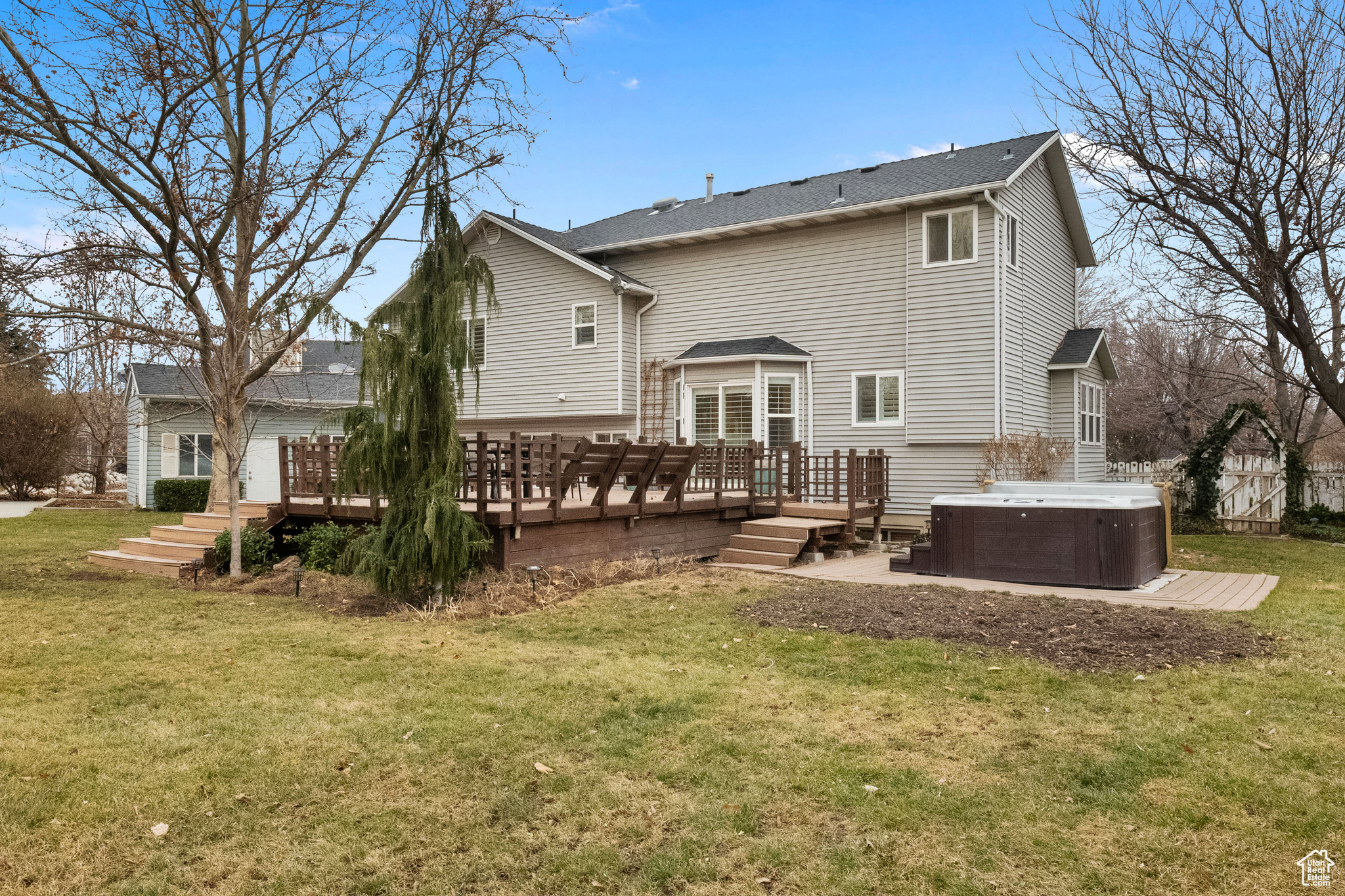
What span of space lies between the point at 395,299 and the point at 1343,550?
1415cm

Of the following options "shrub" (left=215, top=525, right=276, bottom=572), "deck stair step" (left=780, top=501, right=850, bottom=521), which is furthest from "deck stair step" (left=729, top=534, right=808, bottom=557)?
"shrub" (left=215, top=525, right=276, bottom=572)

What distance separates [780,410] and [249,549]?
904 cm

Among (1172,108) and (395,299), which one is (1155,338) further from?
(395,299)

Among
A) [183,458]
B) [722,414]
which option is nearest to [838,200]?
[722,414]

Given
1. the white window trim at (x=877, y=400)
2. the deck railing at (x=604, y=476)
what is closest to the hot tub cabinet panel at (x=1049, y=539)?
the deck railing at (x=604, y=476)

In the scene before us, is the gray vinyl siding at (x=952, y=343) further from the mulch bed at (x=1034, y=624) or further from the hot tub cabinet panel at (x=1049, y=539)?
the mulch bed at (x=1034, y=624)

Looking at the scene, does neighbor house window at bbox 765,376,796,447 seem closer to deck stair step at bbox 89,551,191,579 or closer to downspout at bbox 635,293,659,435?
downspout at bbox 635,293,659,435

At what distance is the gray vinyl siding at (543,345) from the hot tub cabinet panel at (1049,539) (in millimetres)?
8558

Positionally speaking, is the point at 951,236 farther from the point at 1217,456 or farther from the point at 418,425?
the point at 418,425

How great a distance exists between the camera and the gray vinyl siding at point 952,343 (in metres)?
14.0

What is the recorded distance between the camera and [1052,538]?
915 cm

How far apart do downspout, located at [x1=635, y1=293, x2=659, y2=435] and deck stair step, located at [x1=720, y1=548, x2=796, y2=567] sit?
6.27m

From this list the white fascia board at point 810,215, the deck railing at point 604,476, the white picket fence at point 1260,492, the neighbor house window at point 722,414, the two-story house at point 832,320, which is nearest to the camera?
the deck railing at point 604,476

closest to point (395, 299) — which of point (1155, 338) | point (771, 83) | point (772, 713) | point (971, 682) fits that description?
point (772, 713)
